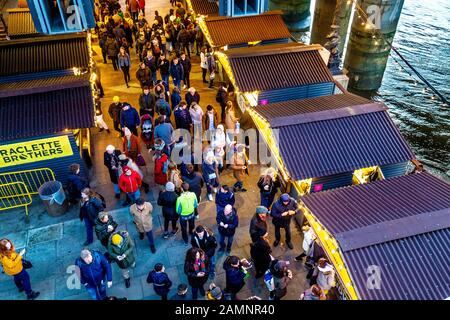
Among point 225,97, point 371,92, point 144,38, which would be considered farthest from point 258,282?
point 371,92

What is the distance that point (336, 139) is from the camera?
10805 millimetres

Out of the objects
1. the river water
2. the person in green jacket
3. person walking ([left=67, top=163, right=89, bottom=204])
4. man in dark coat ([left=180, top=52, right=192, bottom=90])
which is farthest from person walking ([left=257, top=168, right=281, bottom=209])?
the river water

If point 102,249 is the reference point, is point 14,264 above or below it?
above

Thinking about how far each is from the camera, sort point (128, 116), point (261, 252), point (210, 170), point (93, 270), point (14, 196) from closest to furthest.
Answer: point (93, 270), point (261, 252), point (210, 170), point (14, 196), point (128, 116)

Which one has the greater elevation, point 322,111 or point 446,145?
point 322,111

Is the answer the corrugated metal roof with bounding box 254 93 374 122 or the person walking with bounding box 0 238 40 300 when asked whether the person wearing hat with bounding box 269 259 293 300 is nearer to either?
the corrugated metal roof with bounding box 254 93 374 122

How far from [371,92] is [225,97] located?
1394 centimetres

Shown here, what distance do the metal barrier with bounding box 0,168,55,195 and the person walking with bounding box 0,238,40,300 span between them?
11.4 feet

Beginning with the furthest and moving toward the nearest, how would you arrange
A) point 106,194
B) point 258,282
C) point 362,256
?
point 106,194, point 258,282, point 362,256

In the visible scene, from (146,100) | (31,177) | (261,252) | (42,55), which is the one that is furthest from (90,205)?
(42,55)

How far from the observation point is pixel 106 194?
11852 millimetres

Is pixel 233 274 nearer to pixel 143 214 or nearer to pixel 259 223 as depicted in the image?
pixel 259 223

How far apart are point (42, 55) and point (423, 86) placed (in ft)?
76.2
